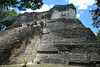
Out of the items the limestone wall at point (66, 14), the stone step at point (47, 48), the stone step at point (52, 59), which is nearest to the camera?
the stone step at point (52, 59)

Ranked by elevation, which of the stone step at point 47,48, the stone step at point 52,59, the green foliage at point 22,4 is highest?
the green foliage at point 22,4

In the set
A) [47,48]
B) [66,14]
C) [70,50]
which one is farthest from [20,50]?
[66,14]

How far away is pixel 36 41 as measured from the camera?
645 centimetres

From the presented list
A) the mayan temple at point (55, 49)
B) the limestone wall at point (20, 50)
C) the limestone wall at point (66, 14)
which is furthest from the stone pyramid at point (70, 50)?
the limestone wall at point (66, 14)

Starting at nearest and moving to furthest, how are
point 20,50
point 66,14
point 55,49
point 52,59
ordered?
point 52,59 < point 55,49 < point 20,50 < point 66,14

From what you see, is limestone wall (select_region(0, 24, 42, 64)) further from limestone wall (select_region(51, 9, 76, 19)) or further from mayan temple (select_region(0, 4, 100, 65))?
limestone wall (select_region(51, 9, 76, 19))

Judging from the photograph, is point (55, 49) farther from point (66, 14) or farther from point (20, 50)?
point (66, 14)

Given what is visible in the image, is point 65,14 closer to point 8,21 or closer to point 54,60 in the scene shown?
point 54,60

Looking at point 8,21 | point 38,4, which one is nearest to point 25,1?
point 38,4

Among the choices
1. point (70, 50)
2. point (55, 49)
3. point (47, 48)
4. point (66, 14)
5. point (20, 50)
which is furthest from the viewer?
point (66, 14)

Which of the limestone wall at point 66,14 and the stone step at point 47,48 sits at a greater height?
the limestone wall at point 66,14

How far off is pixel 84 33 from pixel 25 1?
4.86 meters

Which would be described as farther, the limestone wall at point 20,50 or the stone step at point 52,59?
the limestone wall at point 20,50

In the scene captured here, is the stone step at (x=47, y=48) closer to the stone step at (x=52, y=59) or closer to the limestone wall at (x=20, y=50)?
the stone step at (x=52, y=59)
